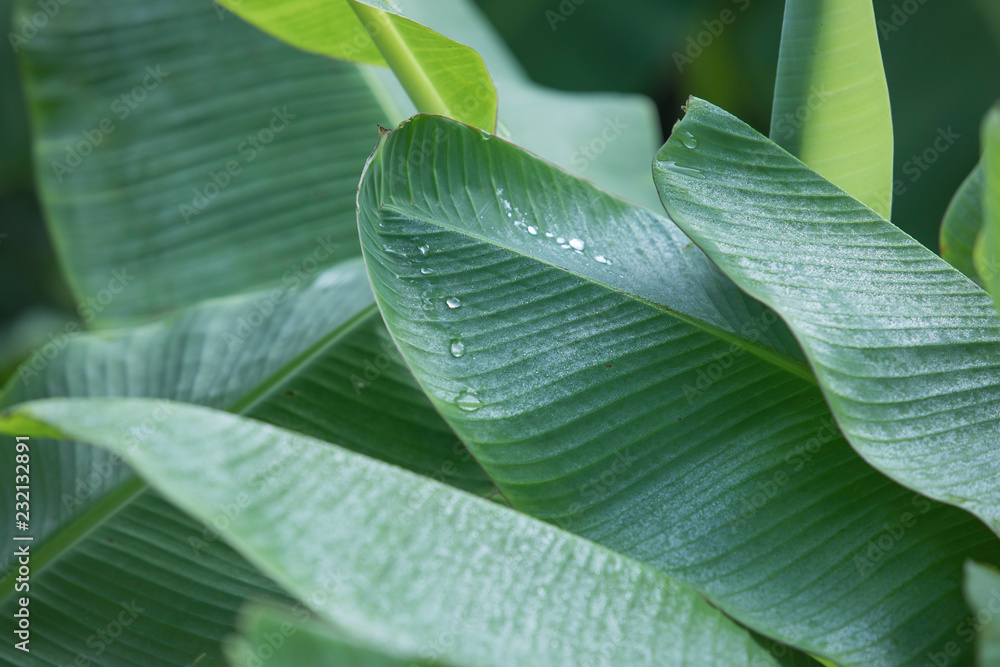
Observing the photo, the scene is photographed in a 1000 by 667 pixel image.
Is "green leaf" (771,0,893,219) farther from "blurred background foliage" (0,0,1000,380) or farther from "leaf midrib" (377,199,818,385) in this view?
"blurred background foliage" (0,0,1000,380)

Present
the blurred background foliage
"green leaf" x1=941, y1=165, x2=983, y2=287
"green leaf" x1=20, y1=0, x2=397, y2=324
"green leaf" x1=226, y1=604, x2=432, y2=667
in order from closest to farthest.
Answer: "green leaf" x1=226, y1=604, x2=432, y2=667
"green leaf" x1=941, y1=165, x2=983, y2=287
"green leaf" x1=20, y1=0, x2=397, y2=324
the blurred background foliage

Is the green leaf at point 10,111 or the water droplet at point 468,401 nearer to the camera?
the water droplet at point 468,401

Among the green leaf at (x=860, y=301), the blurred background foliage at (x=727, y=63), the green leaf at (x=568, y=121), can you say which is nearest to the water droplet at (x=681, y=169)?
the green leaf at (x=860, y=301)

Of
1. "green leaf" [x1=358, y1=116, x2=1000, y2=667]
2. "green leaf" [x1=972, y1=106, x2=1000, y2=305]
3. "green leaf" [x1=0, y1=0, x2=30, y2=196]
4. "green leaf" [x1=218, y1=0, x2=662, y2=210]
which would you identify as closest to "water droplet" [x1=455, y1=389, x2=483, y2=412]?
"green leaf" [x1=358, y1=116, x2=1000, y2=667]

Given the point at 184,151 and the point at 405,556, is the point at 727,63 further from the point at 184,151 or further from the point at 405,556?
the point at 405,556

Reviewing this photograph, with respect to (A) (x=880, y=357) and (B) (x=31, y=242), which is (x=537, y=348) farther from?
(B) (x=31, y=242)

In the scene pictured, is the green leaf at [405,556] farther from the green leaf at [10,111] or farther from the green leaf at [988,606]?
the green leaf at [10,111]
